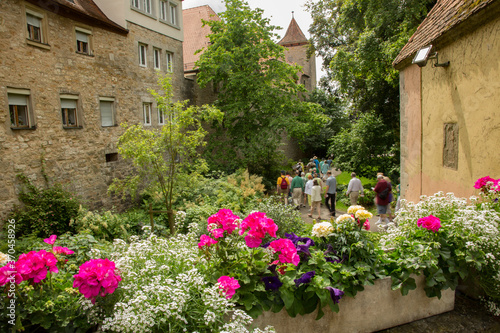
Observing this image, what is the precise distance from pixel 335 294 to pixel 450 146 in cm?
480

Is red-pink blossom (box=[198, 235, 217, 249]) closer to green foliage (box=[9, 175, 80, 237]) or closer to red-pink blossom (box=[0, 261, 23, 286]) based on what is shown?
red-pink blossom (box=[0, 261, 23, 286])

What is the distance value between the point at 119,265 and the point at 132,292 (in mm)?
272

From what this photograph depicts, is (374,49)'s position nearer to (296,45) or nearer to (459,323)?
(459,323)

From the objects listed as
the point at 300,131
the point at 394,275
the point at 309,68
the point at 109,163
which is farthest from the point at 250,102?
the point at 309,68

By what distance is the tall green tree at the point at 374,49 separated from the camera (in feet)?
39.9

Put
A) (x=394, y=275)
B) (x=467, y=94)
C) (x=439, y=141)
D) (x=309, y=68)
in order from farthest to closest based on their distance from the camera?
(x=309, y=68) < (x=439, y=141) < (x=467, y=94) < (x=394, y=275)

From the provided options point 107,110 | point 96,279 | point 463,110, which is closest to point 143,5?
point 107,110

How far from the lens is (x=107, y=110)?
13.3m

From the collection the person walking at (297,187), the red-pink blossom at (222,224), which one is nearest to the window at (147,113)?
the person walking at (297,187)

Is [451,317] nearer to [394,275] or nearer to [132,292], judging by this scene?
[394,275]

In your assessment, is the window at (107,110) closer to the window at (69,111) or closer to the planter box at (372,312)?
the window at (69,111)

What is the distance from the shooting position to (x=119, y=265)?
3.06 meters

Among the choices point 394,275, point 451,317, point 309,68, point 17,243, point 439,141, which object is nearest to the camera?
point 394,275

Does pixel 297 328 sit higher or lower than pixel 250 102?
lower
